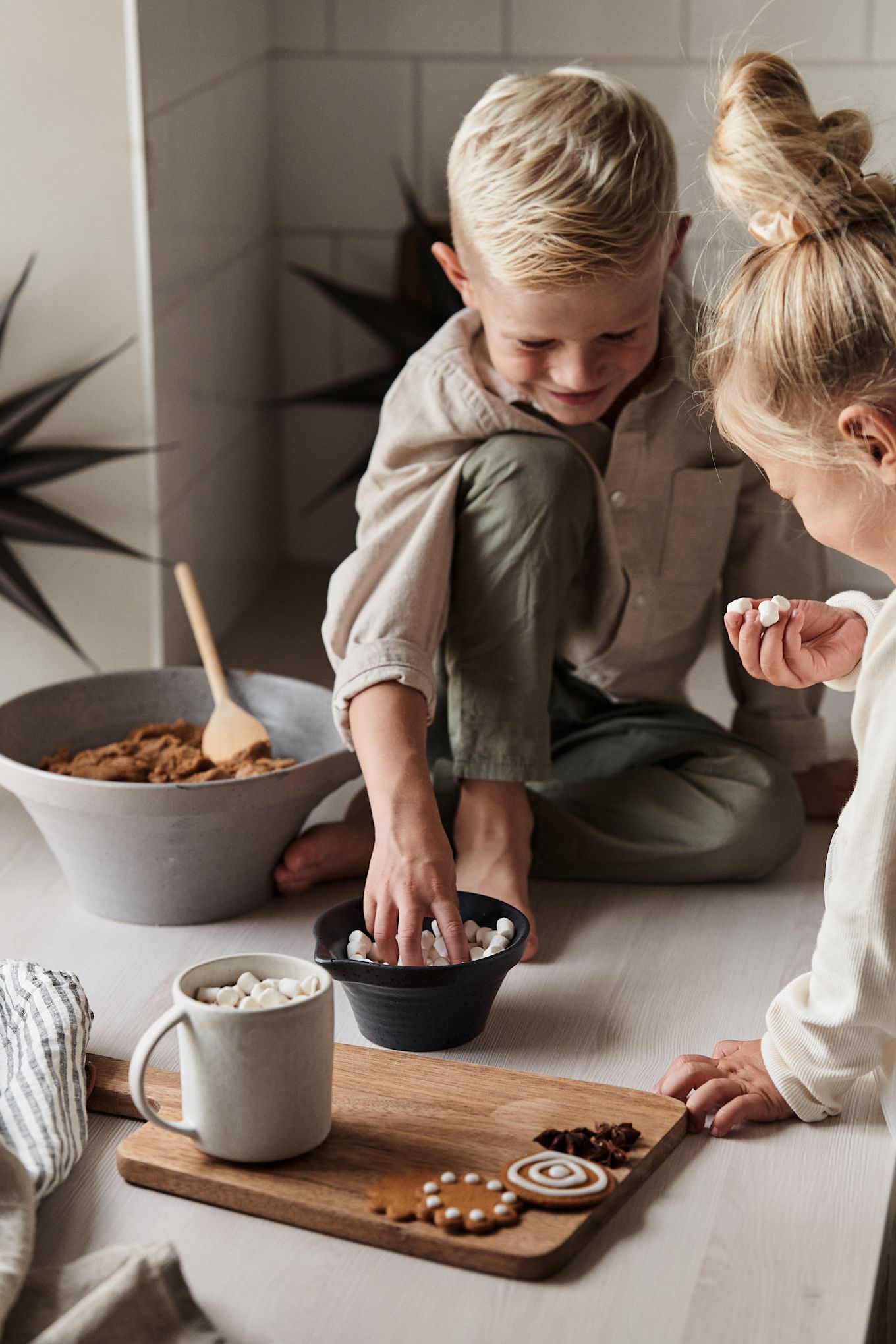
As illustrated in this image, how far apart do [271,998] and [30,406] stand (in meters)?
0.95

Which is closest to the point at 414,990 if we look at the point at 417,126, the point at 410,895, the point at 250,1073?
the point at 410,895

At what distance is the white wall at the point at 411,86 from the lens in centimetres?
199

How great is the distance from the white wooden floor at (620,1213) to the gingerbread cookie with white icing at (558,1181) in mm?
27

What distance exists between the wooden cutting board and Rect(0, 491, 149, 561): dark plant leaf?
29.8 inches

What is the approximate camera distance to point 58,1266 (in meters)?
0.81

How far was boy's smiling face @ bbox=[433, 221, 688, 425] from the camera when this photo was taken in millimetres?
1188

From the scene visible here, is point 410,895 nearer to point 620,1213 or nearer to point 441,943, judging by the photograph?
point 441,943

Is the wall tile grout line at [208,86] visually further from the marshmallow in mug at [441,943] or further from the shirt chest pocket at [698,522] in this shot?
the marshmallow in mug at [441,943]

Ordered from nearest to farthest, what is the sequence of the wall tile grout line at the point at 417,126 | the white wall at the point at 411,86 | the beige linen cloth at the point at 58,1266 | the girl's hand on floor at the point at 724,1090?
the beige linen cloth at the point at 58,1266 → the girl's hand on floor at the point at 724,1090 → the white wall at the point at 411,86 → the wall tile grout line at the point at 417,126

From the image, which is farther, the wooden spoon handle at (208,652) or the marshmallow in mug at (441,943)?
the wooden spoon handle at (208,652)

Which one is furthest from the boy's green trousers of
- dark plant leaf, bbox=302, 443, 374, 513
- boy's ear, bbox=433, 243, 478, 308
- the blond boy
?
dark plant leaf, bbox=302, 443, 374, 513

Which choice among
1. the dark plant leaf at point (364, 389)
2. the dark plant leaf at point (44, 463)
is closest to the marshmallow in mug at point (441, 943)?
the dark plant leaf at point (44, 463)

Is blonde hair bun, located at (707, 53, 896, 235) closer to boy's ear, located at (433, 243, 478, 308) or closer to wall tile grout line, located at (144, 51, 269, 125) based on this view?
boy's ear, located at (433, 243, 478, 308)

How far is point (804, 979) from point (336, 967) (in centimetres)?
30
